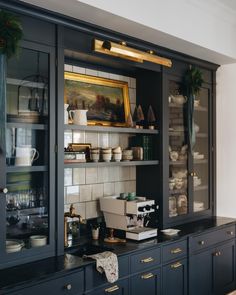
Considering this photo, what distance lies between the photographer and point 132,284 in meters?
3.01

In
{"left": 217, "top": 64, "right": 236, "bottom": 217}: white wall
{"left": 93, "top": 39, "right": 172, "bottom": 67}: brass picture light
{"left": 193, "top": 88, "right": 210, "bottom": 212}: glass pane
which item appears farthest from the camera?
{"left": 217, "top": 64, "right": 236, "bottom": 217}: white wall

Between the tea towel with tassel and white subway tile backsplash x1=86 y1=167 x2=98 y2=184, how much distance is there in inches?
35.6

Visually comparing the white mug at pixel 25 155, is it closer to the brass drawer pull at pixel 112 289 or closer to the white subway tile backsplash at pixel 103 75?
the brass drawer pull at pixel 112 289

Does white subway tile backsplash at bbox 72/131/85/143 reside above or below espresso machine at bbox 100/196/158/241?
above

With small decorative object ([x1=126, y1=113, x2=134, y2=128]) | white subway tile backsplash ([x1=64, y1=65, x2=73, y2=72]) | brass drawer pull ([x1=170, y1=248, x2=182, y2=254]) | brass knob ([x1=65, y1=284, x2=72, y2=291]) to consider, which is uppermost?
white subway tile backsplash ([x1=64, y1=65, x2=73, y2=72])

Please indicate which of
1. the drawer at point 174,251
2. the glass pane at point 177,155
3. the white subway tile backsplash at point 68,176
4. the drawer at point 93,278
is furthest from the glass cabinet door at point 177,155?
the drawer at point 93,278

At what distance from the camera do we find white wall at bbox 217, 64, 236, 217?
453 cm

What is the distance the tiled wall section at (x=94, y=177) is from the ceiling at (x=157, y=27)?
563mm

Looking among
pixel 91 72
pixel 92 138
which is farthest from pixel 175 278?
pixel 91 72

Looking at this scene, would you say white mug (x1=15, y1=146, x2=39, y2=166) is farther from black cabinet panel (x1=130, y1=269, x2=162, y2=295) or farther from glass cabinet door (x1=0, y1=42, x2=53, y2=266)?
black cabinet panel (x1=130, y1=269, x2=162, y2=295)

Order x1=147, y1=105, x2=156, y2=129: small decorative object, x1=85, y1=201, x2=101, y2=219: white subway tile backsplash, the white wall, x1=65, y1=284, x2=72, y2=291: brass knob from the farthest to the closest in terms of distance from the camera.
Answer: the white wall < x1=147, y1=105, x2=156, y2=129: small decorative object < x1=85, y1=201, x2=101, y2=219: white subway tile backsplash < x1=65, y1=284, x2=72, y2=291: brass knob

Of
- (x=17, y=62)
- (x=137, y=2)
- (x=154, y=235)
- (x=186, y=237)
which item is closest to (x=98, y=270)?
(x=154, y=235)

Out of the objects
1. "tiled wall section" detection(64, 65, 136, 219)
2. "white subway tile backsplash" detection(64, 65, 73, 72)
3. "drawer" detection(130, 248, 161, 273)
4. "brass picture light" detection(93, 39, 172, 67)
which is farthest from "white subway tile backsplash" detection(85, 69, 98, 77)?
"drawer" detection(130, 248, 161, 273)

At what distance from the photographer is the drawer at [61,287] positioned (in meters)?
2.31
